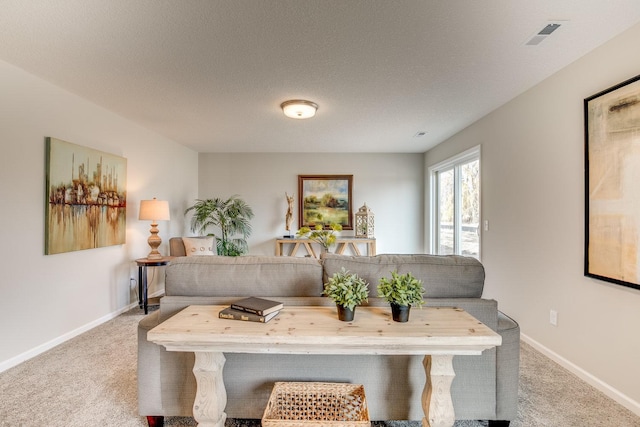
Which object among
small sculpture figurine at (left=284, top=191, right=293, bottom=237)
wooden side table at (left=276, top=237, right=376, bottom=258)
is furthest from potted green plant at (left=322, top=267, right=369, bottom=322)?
small sculpture figurine at (left=284, top=191, right=293, bottom=237)

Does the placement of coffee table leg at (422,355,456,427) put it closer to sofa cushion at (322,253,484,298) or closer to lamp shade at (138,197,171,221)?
sofa cushion at (322,253,484,298)

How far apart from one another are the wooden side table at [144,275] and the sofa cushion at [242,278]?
81.6 inches

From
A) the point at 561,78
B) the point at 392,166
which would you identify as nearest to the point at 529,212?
the point at 561,78

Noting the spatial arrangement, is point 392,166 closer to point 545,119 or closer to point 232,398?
point 545,119

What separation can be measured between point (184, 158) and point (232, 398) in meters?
4.56

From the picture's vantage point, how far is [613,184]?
1.98 m

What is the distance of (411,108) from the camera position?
3.38 m

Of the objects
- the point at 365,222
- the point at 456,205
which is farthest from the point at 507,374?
Answer: the point at 365,222

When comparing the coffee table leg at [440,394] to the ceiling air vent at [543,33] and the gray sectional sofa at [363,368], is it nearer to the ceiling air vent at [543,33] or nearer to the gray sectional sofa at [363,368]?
the gray sectional sofa at [363,368]

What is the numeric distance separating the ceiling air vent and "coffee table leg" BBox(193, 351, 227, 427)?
8.25 ft

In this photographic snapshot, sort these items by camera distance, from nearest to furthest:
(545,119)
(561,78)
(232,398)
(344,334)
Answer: (344,334) → (232,398) → (561,78) → (545,119)

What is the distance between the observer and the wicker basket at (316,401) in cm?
145

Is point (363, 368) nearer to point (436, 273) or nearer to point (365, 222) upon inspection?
point (436, 273)

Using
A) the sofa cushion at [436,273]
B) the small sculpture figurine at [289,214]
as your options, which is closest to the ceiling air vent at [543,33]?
the sofa cushion at [436,273]
